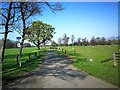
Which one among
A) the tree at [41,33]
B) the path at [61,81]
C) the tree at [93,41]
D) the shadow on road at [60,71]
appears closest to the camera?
the path at [61,81]

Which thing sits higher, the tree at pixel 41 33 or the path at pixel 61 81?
the tree at pixel 41 33

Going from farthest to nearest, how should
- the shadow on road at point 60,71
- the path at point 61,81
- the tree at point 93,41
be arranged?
1. the tree at point 93,41
2. the shadow on road at point 60,71
3. the path at point 61,81

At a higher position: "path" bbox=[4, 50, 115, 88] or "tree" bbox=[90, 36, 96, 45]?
"tree" bbox=[90, 36, 96, 45]

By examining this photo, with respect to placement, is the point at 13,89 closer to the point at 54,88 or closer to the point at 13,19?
the point at 54,88

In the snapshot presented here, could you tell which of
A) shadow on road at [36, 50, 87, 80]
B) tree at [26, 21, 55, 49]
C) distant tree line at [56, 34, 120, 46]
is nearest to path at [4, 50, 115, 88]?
shadow on road at [36, 50, 87, 80]

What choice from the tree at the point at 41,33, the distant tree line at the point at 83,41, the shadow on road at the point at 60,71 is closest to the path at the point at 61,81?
the shadow on road at the point at 60,71

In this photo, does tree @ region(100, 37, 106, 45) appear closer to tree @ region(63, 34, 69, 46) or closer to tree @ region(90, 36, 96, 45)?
tree @ region(90, 36, 96, 45)

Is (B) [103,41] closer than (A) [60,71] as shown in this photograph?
No

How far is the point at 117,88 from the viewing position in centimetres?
754

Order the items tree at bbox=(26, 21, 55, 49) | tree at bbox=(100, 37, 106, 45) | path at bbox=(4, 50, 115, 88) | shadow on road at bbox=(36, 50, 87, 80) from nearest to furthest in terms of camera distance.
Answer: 1. path at bbox=(4, 50, 115, 88)
2. shadow on road at bbox=(36, 50, 87, 80)
3. tree at bbox=(26, 21, 55, 49)
4. tree at bbox=(100, 37, 106, 45)

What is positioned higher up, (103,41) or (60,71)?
(103,41)

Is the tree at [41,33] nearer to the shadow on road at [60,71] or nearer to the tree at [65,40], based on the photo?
the shadow on road at [60,71]

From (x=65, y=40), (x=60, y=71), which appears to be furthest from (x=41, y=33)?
(x=65, y=40)

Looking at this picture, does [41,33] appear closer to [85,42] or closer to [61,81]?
[61,81]
